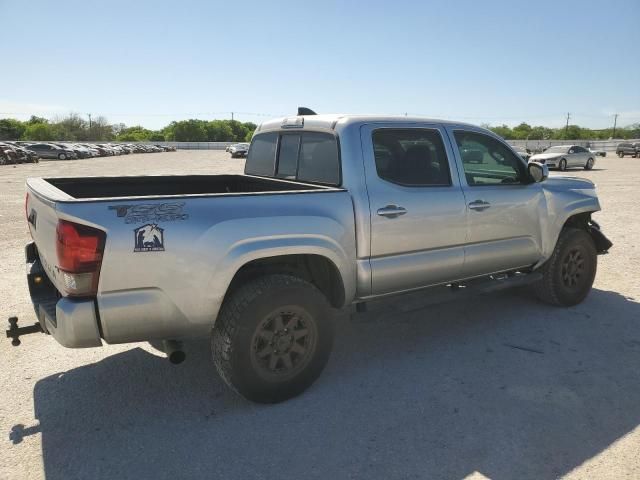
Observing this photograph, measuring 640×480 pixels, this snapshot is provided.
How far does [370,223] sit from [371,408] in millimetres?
1288

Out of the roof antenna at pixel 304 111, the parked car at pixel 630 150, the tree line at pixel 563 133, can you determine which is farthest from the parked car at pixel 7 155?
the tree line at pixel 563 133

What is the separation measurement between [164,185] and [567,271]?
4.28 m

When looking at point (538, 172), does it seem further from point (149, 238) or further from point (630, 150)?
point (630, 150)

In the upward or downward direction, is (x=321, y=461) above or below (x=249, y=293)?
below

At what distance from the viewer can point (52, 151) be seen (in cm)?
4628

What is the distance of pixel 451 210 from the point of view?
415cm

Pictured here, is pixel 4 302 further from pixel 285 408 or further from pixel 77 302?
pixel 285 408

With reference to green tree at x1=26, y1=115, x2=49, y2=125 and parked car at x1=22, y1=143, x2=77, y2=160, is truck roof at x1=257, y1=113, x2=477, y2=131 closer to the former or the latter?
parked car at x1=22, y1=143, x2=77, y2=160

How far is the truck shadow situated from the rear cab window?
1.16 m

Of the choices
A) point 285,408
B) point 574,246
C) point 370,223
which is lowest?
Result: point 285,408

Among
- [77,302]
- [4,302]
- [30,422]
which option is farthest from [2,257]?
[77,302]

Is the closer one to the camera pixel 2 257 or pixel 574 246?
pixel 574 246

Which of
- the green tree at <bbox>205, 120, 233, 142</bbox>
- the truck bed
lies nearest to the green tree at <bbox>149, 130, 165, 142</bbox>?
the green tree at <bbox>205, 120, 233, 142</bbox>

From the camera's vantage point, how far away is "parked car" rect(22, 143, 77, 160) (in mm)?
45375
